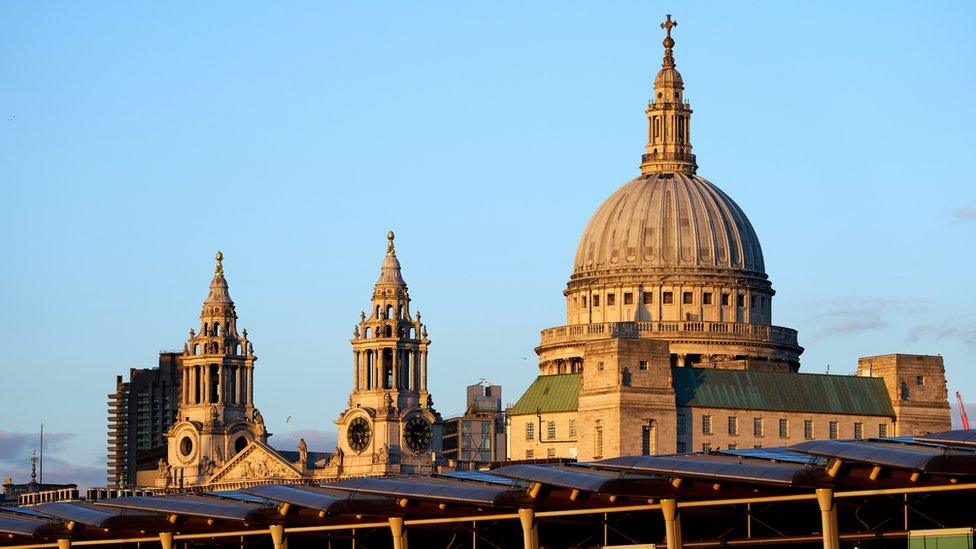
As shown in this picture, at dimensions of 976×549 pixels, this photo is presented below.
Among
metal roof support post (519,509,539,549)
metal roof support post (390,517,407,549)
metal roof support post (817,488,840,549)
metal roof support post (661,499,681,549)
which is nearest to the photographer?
metal roof support post (817,488,840,549)

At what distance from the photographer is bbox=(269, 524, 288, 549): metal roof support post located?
516 ft

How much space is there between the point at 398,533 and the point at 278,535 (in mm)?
7945

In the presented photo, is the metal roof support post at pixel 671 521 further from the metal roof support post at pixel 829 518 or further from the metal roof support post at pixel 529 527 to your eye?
the metal roof support post at pixel 829 518

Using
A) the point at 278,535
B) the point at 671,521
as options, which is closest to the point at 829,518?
the point at 671,521

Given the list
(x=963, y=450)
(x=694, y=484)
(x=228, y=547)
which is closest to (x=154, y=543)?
(x=228, y=547)

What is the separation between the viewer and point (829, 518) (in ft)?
445

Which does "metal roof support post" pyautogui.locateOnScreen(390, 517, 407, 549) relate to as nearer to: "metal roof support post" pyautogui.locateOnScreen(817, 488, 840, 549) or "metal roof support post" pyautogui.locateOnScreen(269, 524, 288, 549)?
"metal roof support post" pyautogui.locateOnScreen(269, 524, 288, 549)

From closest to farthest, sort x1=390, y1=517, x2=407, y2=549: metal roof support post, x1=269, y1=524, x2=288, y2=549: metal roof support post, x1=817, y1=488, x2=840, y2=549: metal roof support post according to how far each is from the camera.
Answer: x1=817, y1=488, x2=840, y2=549: metal roof support post < x1=390, y1=517, x2=407, y2=549: metal roof support post < x1=269, y1=524, x2=288, y2=549: metal roof support post

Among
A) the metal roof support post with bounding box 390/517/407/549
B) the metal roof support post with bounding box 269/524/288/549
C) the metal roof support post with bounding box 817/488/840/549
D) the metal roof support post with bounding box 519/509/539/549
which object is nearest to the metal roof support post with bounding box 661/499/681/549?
the metal roof support post with bounding box 519/509/539/549

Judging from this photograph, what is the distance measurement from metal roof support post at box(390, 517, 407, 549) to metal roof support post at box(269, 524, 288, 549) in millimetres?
7316

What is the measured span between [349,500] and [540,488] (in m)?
10.4

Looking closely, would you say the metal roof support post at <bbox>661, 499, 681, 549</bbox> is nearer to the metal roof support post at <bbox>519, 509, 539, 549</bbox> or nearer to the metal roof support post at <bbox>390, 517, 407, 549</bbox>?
the metal roof support post at <bbox>519, 509, 539, 549</bbox>

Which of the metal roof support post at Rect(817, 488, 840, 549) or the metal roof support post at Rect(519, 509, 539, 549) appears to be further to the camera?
the metal roof support post at Rect(519, 509, 539, 549)

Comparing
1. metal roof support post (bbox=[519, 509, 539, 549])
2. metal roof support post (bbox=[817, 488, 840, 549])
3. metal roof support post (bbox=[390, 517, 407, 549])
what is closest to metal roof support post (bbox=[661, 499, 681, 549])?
metal roof support post (bbox=[519, 509, 539, 549])
